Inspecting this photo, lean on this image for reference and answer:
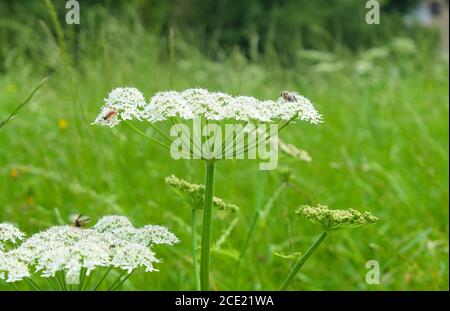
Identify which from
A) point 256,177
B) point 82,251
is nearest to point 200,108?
point 82,251

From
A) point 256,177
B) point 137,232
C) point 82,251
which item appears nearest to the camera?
point 82,251

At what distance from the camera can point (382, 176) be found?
4344 millimetres

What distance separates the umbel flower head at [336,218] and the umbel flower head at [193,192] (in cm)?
30

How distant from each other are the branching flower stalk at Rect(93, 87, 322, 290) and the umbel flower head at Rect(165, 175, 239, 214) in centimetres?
18

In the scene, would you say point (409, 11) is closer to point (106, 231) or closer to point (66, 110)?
point (66, 110)

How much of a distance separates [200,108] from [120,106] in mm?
193

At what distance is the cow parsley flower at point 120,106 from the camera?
5.00 ft

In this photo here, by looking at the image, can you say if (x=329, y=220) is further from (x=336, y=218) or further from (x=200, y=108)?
(x=200, y=108)

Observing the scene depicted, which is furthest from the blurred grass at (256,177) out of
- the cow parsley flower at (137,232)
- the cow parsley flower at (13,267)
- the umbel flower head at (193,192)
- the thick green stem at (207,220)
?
the cow parsley flower at (13,267)

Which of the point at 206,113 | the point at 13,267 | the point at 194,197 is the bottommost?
the point at 13,267

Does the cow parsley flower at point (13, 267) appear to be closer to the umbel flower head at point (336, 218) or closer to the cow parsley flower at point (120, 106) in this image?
the cow parsley flower at point (120, 106)

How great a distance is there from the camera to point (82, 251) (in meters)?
1.36
